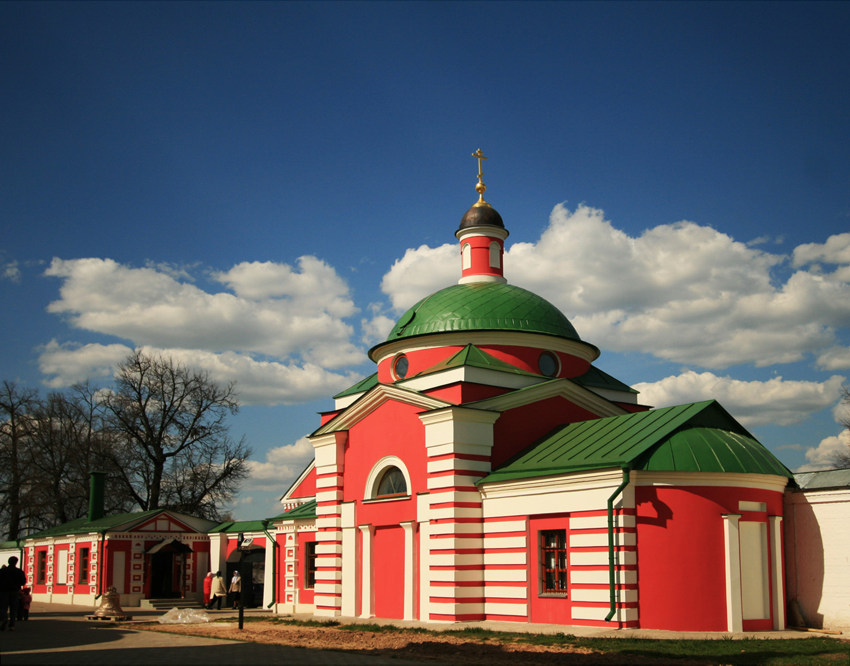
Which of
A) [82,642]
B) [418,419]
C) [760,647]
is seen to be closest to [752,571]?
[760,647]

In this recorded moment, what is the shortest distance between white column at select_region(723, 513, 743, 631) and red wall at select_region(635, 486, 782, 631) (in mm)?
94

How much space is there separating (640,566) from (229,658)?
8420 mm

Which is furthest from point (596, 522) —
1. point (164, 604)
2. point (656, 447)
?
point (164, 604)

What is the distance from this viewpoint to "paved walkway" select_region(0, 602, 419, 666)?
13.1m

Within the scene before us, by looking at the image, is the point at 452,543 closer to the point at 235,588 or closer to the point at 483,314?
the point at 483,314

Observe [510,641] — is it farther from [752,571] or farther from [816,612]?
[816,612]

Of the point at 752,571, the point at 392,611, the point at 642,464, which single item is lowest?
the point at 392,611

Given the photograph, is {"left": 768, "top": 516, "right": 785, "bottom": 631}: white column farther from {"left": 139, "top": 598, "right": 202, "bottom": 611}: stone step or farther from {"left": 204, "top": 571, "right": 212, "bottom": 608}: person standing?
{"left": 139, "top": 598, "right": 202, "bottom": 611}: stone step

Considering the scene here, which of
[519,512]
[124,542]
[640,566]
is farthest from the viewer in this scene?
[124,542]

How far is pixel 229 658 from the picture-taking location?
13477mm

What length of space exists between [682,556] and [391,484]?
8.39 meters

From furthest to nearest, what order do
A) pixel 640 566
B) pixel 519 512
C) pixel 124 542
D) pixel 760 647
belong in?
1. pixel 124 542
2. pixel 519 512
3. pixel 640 566
4. pixel 760 647

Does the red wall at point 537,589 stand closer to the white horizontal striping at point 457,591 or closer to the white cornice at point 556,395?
the white horizontal striping at point 457,591

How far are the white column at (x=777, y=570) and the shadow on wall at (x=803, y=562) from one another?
1.60 feet
